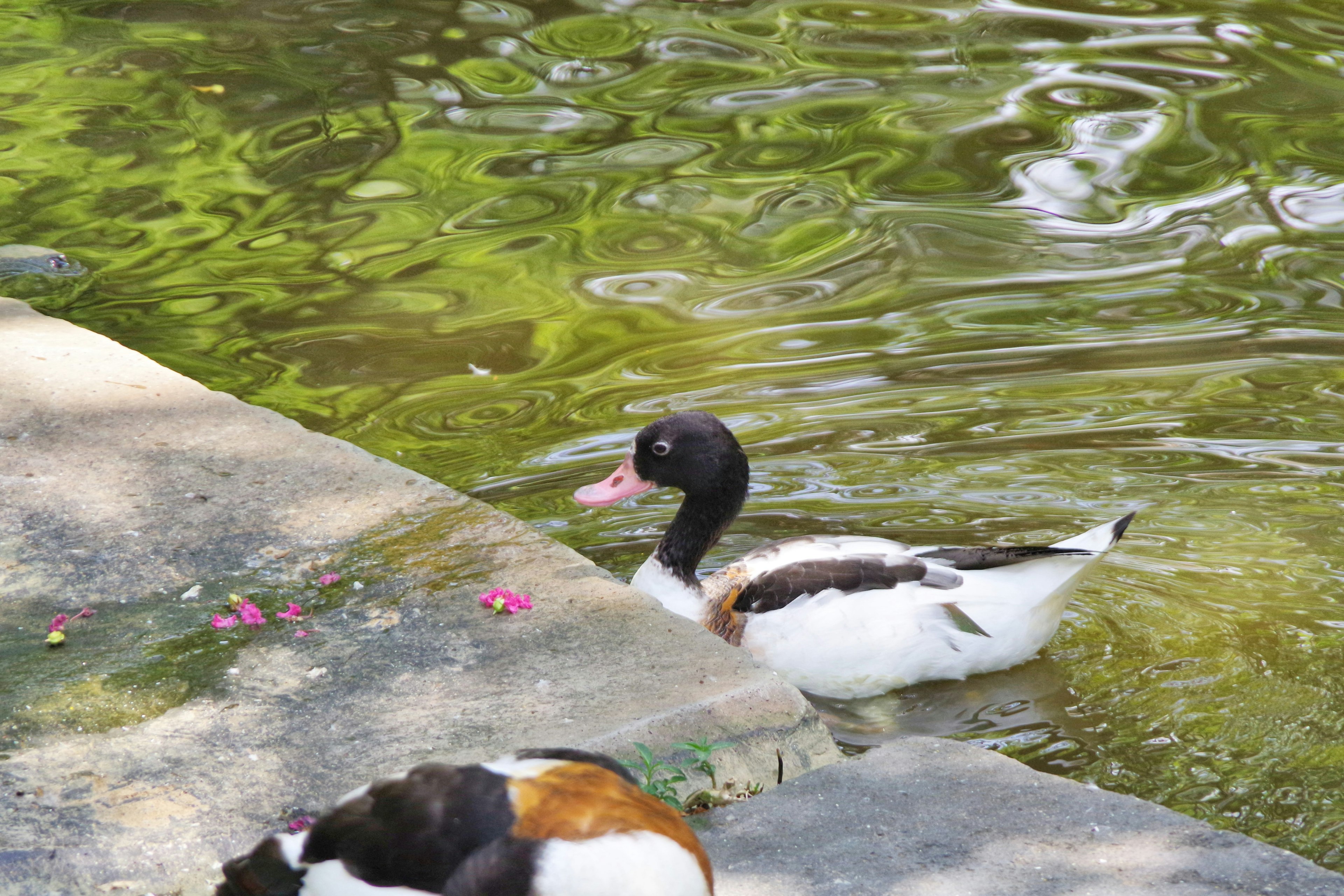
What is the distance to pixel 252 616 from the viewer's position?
3.51m

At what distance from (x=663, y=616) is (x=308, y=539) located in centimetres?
107

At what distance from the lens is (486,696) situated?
10.5 ft

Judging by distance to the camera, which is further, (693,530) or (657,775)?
(693,530)

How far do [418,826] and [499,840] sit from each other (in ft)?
0.46

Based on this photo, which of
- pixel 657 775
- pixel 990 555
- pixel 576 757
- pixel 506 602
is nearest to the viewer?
pixel 576 757

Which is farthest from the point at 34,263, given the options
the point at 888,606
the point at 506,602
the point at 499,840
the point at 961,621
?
the point at 499,840

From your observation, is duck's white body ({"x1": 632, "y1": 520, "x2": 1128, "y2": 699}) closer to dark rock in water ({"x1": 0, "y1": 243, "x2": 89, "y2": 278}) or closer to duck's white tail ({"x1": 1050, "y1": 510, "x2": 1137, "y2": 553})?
duck's white tail ({"x1": 1050, "y1": 510, "x2": 1137, "y2": 553})

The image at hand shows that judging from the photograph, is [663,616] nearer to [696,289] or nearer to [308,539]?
[308,539]

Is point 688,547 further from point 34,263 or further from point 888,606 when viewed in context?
point 34,263

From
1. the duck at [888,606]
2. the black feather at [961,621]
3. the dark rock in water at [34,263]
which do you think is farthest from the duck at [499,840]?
the dark rock in water at [34,263]

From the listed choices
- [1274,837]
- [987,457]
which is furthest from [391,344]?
[1274,837]

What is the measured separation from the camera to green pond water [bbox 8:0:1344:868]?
4594 mm

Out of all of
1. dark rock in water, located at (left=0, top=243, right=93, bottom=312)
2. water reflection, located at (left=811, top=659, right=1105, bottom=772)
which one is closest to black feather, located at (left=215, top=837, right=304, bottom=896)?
water reflection, located at (left=811, top=659, right=1105, bottom=772)

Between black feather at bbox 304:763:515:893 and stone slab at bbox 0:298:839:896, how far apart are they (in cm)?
65
